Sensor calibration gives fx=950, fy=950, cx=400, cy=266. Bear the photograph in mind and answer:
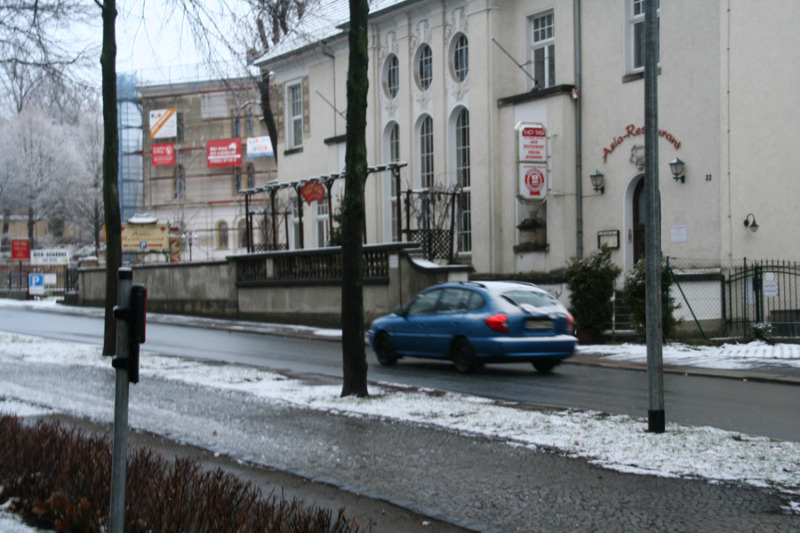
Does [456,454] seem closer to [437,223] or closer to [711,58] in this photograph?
[711,58]

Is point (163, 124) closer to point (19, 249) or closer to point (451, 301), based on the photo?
point (19, 249)

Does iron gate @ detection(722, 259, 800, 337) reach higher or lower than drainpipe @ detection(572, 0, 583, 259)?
lower

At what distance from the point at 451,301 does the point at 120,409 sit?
40.1 feet

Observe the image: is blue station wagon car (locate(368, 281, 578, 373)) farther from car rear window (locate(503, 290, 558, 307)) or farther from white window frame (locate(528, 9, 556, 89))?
white window frame (locate(528, 9, 556, 89))

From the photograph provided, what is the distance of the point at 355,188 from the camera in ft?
39.6

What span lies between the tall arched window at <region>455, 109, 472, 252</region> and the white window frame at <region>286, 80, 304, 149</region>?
9896 millimetres

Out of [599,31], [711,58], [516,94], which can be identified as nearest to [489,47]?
[516,94]

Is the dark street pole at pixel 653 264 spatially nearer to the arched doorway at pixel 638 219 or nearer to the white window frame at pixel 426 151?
the arched doorway at pixel 638 219

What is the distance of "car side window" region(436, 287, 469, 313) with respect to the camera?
1669 centimetres

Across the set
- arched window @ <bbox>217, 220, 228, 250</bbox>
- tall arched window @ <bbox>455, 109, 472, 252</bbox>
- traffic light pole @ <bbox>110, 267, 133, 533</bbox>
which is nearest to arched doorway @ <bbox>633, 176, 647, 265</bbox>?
Answer: tall arched window @ <bbox>455, 109, 472, 252</bbox>

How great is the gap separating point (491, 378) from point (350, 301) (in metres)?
4.22

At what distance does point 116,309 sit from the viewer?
15.6ft

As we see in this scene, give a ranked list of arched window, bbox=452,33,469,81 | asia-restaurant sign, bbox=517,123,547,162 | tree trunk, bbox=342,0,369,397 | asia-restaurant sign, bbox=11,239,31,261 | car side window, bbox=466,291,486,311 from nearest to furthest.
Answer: tree trunk, bbox=342,0,369,397
car side window, bbox=466,291,486,311
asia-restaurant sign, bbox=517,123,547,162
arched window, bbox=452,33,469,81
asia-restaurant sign, bbox=11,239,31,261

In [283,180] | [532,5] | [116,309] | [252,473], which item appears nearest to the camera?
[116,309]
